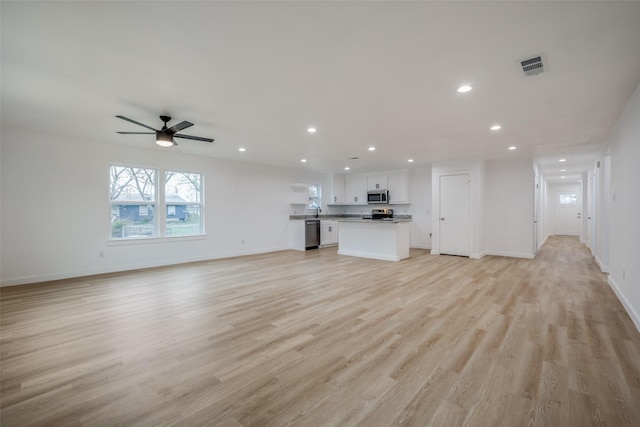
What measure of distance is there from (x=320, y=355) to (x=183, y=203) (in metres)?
5.45

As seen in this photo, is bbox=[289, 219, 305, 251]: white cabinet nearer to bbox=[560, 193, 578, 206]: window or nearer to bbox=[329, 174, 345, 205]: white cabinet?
bbox=[329, 174, 345, 205]: white cabinet

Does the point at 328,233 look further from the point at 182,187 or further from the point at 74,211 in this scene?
the point at 74,211

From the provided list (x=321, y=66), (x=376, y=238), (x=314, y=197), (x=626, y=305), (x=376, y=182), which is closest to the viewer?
(x=321, y=66)

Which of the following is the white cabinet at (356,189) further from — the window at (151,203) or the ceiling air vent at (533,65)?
the ceiling air vent at (533,65)

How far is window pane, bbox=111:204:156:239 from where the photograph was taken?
218 inches

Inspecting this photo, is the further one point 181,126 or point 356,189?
point 356,189

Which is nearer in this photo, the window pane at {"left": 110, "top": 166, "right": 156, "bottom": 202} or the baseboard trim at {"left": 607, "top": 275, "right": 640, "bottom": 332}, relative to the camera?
the baseboard trim at {"left": 607, "top": 275, "right": 640, "bottom": 332}

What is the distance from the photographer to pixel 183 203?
6.45 meters

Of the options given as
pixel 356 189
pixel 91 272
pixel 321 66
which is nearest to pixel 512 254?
pixel 356 189

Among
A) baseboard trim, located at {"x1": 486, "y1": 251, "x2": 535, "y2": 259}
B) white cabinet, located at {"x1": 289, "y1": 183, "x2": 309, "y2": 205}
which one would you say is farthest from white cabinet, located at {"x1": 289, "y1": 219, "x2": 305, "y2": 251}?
baseboard trim, located at {"x1": 486, "y1": 251, "x2": 535, "y2": 259}

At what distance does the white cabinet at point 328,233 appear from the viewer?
8.88 metres

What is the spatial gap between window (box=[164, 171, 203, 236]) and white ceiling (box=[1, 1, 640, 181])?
6.25ft

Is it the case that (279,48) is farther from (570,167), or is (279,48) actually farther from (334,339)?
(570,167)

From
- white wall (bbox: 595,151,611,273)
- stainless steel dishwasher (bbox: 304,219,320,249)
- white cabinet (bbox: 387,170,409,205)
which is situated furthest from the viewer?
white cabinet (bbox: 387,170,409,205)
